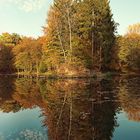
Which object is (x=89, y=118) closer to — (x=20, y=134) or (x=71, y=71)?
(x=20, y=134)

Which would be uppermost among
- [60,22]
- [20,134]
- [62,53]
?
[60,22]

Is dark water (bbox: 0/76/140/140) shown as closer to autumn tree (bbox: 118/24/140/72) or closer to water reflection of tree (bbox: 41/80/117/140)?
water reflection of tree (bbox: 41/80/117/140)

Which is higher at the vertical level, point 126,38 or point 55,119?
point 126,38

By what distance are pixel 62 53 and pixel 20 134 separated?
52107mm

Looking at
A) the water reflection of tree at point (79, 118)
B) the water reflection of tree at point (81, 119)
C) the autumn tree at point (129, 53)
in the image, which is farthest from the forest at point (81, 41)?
the water reflection of tree at point (81, 119)

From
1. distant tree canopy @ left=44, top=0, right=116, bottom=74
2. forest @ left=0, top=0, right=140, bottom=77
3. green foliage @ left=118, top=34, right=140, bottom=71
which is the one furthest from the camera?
green foliage @ left=118, top=34, right=140, bottom=71

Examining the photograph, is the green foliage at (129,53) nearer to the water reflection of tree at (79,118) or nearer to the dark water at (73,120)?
the dark water at (73,120)

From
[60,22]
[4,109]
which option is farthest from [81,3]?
[4,109]

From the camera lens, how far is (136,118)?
21984 millimetres

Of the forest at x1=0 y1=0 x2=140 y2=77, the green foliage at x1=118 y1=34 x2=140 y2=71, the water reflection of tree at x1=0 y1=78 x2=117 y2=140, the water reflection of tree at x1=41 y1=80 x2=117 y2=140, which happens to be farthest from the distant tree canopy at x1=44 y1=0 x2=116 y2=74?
the water reflection of tree at x1=41 y1=80 x2=117 y2=140

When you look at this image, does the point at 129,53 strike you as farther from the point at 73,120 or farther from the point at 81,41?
the point at 73,120

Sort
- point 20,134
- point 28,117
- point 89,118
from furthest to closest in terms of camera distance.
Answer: point 28,117, point 89,118, point 20,134

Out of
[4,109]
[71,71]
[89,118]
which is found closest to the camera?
[89,118]

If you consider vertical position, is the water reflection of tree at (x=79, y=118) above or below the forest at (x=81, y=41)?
below
